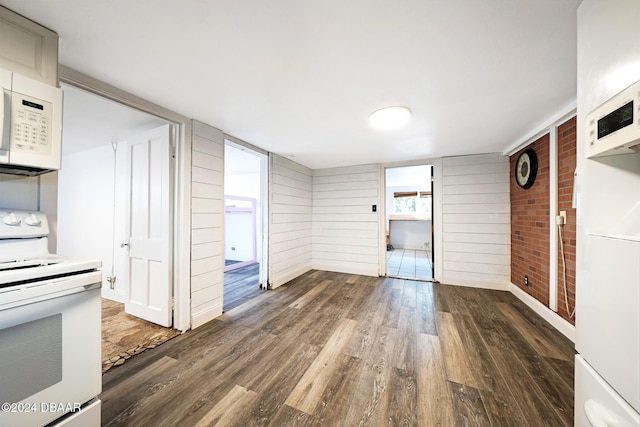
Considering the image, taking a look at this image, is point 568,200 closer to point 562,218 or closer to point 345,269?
point 562,218

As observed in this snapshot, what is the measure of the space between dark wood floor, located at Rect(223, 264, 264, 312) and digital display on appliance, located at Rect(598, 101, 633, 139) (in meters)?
3.25

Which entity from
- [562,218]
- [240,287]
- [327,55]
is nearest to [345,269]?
[240,287]

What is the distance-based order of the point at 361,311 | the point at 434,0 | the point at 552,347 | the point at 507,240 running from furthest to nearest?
1. the point at 507,240
2. the point at 361,311
3. the point at 552,347
4. the point at 434,0

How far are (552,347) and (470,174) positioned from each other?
2505mm

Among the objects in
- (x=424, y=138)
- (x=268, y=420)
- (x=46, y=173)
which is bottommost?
(x=268, y=420)

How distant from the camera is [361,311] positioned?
272 cm

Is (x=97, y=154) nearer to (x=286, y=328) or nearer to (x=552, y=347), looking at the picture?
(x=286, y=328)

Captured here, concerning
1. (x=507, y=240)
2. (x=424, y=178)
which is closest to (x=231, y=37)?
(x=507, y=240)

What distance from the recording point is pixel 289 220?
13.3ft

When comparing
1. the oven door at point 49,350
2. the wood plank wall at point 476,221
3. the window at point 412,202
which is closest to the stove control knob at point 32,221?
the oven door at point 49,350

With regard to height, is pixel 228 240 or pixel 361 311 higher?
pixel 228 240

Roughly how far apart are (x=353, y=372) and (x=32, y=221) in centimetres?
221

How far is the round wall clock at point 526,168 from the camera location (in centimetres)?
277

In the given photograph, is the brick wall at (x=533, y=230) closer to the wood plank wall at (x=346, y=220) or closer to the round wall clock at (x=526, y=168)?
the round wall clock at (x=526, y=168)
